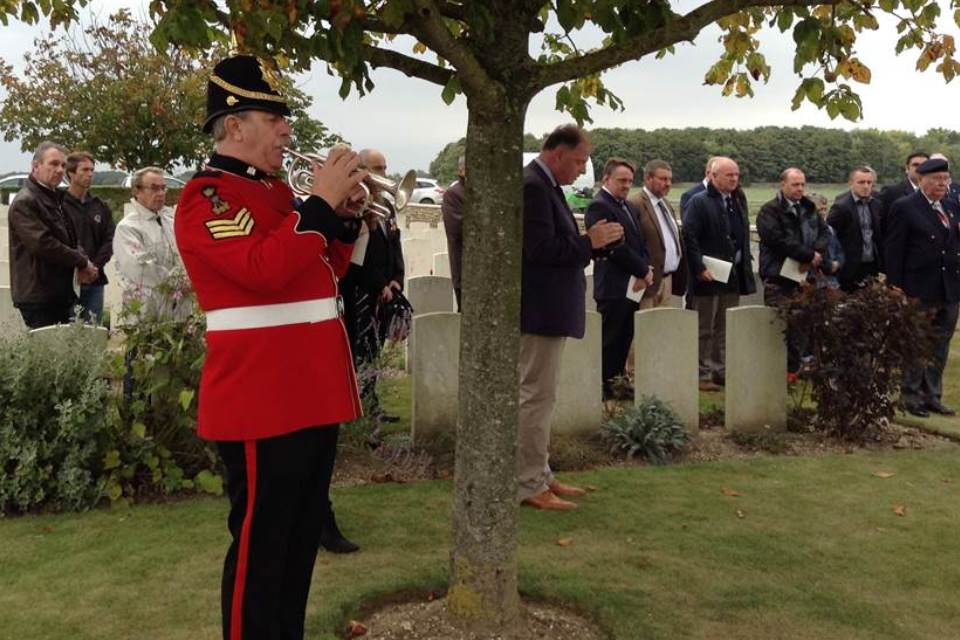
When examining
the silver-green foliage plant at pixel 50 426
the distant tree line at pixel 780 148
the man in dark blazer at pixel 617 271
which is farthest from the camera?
the distant tree line at pixel 780 148

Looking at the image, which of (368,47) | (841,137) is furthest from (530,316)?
(841,137)

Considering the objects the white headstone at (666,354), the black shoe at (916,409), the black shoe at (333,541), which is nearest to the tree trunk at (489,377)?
the black shoe at (333,541)

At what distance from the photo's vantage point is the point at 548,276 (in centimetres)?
543

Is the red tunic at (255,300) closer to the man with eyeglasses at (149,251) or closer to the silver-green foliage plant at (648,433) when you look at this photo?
the man with eyeglasses at (149,251)

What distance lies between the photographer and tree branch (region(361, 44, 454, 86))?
142 inches

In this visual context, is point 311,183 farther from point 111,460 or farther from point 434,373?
point 434,373

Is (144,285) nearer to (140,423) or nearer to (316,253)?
(140,423)

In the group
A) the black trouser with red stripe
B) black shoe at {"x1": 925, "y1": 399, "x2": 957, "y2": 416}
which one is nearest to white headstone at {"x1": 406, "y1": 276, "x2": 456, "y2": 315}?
black shoe at {"x1": 925, "y1": 399, "x2": 957, "y2": 416}

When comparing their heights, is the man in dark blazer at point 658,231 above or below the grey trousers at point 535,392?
above

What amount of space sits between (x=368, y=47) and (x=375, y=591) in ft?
7.76

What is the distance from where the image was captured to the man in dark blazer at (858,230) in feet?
32.3

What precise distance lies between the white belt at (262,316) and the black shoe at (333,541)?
76.7 inches

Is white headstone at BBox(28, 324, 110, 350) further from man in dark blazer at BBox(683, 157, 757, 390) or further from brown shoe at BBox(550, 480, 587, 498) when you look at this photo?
man in dark blazer at BBox(683, 157, 757, 390)

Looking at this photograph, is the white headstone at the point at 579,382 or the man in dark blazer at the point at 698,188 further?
the man in dark blazer at the point at 698,188
